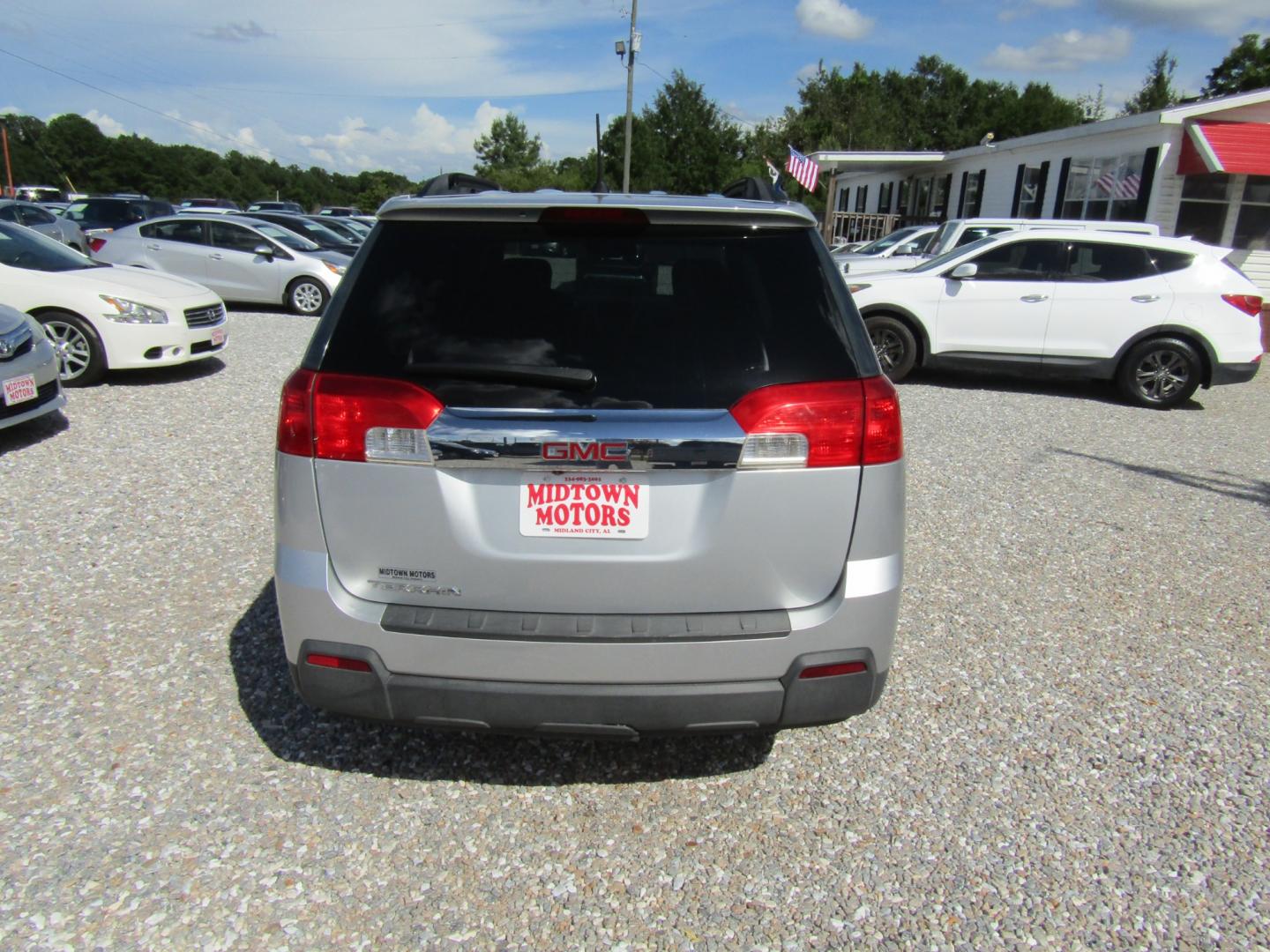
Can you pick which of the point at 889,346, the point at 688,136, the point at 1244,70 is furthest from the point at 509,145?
the point at 889,346

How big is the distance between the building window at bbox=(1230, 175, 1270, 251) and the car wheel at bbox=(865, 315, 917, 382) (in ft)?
39.3

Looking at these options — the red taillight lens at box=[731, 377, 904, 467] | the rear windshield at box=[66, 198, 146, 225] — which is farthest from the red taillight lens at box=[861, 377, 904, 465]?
the rear windshield at box=[66, 198, 146, 225]

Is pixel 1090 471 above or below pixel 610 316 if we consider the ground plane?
below

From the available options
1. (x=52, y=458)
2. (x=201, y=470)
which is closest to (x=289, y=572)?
(x=201, y=470)

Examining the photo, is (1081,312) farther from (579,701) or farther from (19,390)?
(19,390)

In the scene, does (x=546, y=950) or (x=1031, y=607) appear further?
(x=1031, y=607)

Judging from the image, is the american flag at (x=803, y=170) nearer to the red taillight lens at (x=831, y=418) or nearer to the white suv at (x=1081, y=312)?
the white suv at (x=1081, y=312)

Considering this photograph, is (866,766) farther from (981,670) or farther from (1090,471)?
(1090,471)

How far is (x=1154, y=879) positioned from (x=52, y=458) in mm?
6714

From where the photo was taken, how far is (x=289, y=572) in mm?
2486

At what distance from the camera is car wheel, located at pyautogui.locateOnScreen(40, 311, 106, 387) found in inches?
326

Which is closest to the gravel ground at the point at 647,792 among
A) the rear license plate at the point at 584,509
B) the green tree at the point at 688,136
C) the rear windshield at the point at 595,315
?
the rear license plate at the point at 584,509

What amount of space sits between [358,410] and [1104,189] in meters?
21.2

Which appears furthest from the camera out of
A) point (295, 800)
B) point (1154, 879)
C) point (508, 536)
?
point (295, 800)
